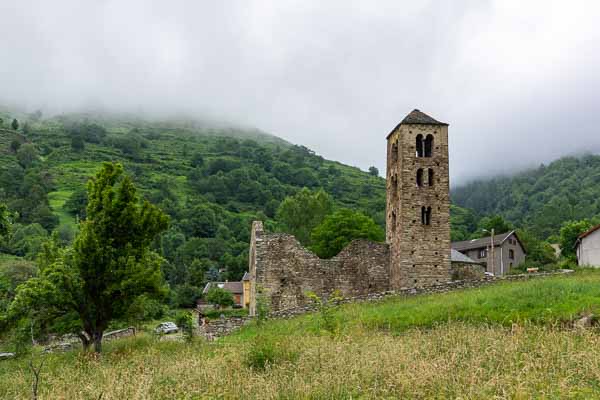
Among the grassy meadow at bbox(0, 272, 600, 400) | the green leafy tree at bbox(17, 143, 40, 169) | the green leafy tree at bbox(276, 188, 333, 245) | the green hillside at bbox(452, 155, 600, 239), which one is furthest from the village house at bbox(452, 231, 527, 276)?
the green leafy tree at bbox(17, 143, 40, 169)

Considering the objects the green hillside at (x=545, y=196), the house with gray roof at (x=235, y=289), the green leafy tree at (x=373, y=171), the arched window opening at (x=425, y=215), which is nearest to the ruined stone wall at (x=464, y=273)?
the arched window opening at (x=425, y=215)

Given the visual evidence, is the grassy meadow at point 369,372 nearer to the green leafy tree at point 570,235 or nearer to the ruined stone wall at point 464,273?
the ruined stone wall at point 464,273

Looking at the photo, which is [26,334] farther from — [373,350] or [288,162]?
[288,162]

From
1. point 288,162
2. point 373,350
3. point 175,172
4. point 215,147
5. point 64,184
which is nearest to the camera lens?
point 373,350

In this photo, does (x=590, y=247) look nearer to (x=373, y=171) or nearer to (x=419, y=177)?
(x=419, y=177)

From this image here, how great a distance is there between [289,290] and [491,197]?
132580 mm

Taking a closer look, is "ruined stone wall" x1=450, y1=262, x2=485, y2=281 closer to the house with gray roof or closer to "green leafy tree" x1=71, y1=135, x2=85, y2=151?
the house with gray roof

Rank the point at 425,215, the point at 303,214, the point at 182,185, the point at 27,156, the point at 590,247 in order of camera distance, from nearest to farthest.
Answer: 1. the point at 425,215
2. the point at 590,247
3. the point at 303,214
4. the point at 27,156
5. the point at 182,185

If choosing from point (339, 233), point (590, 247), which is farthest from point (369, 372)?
point (339, 233)

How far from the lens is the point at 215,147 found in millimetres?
186875

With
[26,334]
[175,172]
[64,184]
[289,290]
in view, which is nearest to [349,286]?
[289,290]

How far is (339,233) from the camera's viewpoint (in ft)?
168

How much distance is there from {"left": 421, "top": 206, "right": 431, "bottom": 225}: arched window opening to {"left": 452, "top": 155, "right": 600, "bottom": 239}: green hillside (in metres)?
80.5

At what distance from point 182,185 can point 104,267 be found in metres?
122
